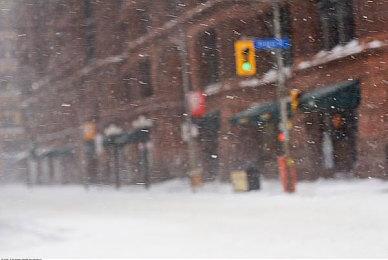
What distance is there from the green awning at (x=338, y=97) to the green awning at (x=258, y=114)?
116 inches

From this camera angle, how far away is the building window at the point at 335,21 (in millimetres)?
24500

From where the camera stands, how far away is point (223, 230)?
11.8m

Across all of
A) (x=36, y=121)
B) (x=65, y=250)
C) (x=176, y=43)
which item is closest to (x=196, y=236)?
(x=65, y=250)

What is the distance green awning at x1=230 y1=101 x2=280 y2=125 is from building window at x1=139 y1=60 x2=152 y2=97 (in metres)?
12.3

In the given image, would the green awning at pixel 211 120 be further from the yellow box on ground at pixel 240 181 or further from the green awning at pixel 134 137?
the yellow box on ground at pixel 240 181

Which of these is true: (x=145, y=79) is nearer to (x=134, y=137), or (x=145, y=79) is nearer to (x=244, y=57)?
(x=134, y=137)

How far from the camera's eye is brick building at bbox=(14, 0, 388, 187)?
23406 mm

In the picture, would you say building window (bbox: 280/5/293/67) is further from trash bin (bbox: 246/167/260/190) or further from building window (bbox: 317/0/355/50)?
trash bin (bbox: 246/167/260/190)

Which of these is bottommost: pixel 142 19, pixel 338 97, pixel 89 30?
pixel 338 97

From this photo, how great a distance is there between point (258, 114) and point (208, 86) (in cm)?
663

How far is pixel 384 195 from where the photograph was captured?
16953 millimetres

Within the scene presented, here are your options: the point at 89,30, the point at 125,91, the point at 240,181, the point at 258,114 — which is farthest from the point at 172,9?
the point at 240,181

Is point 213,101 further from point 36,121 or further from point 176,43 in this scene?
point 36,121

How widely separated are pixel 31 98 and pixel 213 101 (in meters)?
37.9
